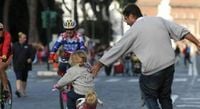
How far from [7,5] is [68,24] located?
52.2 metres

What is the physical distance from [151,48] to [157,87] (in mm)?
472

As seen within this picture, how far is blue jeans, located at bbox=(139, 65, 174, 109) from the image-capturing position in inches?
363

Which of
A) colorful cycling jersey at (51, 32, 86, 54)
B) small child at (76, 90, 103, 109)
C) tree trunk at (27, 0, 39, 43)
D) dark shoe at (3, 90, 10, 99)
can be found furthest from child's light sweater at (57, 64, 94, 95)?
tree trunk at (27, 0, 39, 43)

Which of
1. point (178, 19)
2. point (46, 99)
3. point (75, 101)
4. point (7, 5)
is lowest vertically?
point (178, 19)

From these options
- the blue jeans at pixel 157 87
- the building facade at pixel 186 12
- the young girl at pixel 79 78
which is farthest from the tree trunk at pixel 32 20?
the building facade at pixel 186 12

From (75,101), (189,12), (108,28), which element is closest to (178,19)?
(189,12)

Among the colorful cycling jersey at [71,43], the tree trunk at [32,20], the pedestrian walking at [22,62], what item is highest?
the colorful cycling jersey at [71,43]

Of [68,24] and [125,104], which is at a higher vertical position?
[68,24]

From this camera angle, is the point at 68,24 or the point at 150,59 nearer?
the point at 150,59

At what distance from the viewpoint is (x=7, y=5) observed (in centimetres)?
6588

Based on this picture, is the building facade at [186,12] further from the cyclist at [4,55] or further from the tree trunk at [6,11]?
the cyclist at [4,55]

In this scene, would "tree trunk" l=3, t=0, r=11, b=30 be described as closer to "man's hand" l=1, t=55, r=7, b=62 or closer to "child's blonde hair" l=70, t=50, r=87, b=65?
"man's hand" l=1, t=55, r=7, b=62

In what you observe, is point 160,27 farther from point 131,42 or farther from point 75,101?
point 75,101

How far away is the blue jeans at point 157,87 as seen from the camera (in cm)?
922
